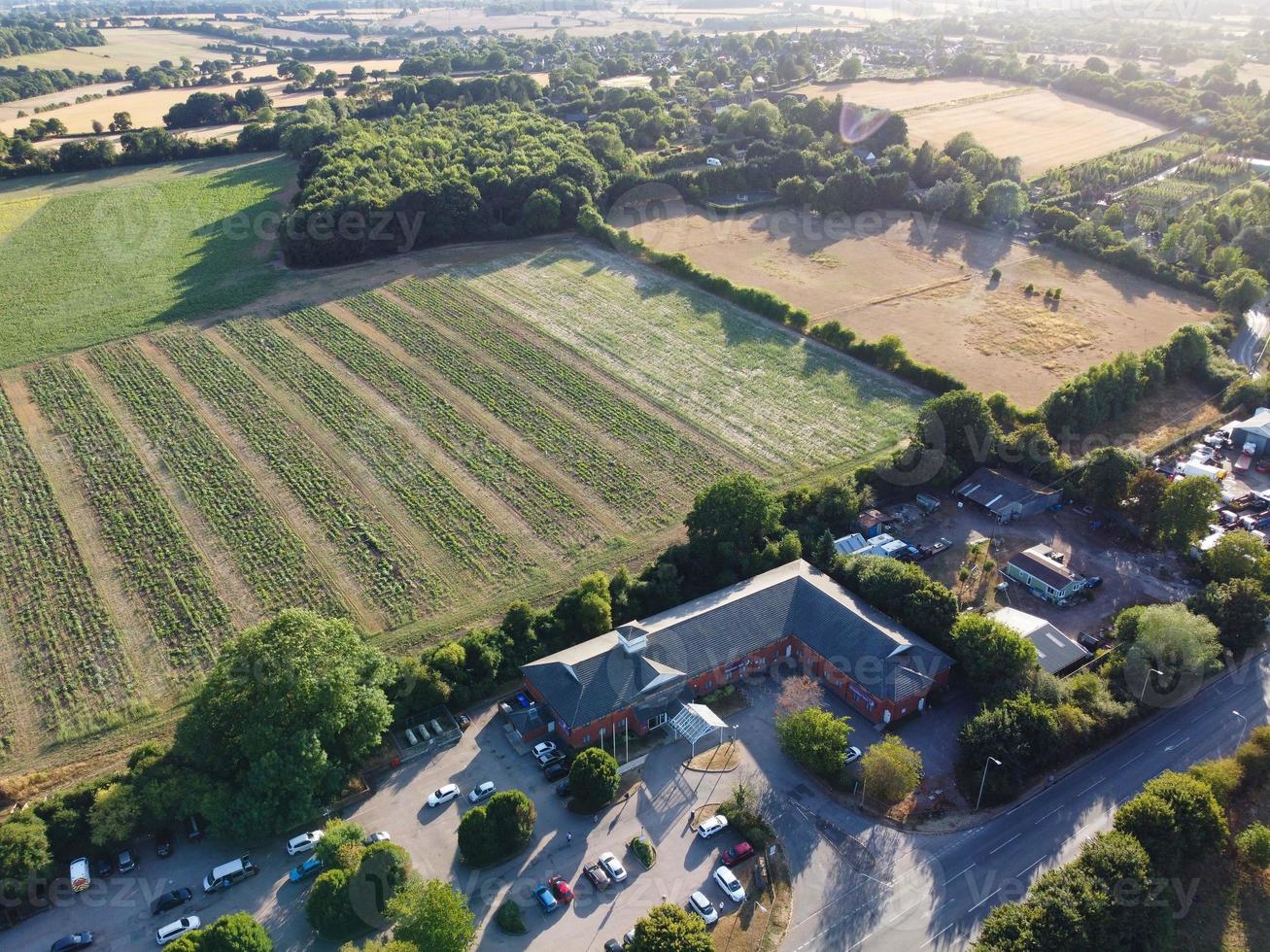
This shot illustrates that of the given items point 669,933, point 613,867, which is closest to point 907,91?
point 613,867

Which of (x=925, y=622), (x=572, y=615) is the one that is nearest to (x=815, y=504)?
(x=925, y=622)

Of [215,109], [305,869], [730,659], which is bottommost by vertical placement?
[305,869]

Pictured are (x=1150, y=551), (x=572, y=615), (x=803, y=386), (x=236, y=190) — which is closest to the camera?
(x=572, y=615)

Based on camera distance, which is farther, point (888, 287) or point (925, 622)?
point (888, 287)

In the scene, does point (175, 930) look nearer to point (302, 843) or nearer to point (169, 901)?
point (169, 901)

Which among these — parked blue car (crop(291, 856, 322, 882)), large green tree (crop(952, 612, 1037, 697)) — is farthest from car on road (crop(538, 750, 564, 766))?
large green tree (crop(952, 612, 1037, 697))

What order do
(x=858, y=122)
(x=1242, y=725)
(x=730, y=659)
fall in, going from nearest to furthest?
(x=1242, y=725) < (x=730, y=659) < (x=858, y=122)

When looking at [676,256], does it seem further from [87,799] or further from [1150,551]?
[87,799]
